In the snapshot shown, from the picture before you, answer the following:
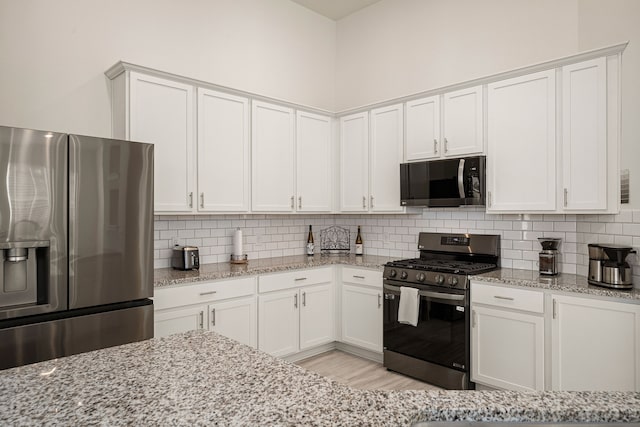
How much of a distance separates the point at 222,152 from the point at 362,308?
1927 mm

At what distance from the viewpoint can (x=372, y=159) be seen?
13.8 feet

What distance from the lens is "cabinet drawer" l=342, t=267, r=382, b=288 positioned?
3.77 meters

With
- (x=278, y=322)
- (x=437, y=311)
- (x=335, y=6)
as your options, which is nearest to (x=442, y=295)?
(x=437, y=311)

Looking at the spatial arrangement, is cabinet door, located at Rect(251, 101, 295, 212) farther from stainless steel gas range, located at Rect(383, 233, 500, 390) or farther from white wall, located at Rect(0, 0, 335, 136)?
stainless steel gas range, located at Rect(383, 233, 500, 390)

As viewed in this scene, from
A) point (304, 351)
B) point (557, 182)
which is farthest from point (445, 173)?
point (304, 351)

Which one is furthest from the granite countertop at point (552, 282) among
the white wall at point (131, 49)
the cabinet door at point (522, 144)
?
the white wall at point (131, 49)

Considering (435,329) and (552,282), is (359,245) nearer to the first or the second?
(435,329)

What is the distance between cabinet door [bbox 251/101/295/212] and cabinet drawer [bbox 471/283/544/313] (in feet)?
6.24

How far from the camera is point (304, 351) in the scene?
3947mm

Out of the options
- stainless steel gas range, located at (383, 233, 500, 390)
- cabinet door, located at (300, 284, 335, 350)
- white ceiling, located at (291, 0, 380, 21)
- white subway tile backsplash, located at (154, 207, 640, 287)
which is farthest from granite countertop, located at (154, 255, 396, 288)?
white ceiling, located at (291, 0, 380, 21)

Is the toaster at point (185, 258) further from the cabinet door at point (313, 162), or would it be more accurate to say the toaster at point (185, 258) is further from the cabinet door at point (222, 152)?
the cabinet door at point (313, 162)

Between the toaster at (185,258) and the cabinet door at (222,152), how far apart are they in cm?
35

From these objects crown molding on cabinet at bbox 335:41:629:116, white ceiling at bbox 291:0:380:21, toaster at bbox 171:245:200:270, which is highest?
white ceiling at bbox 291:0:380:21

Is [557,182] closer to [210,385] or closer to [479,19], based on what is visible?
[479,19]
